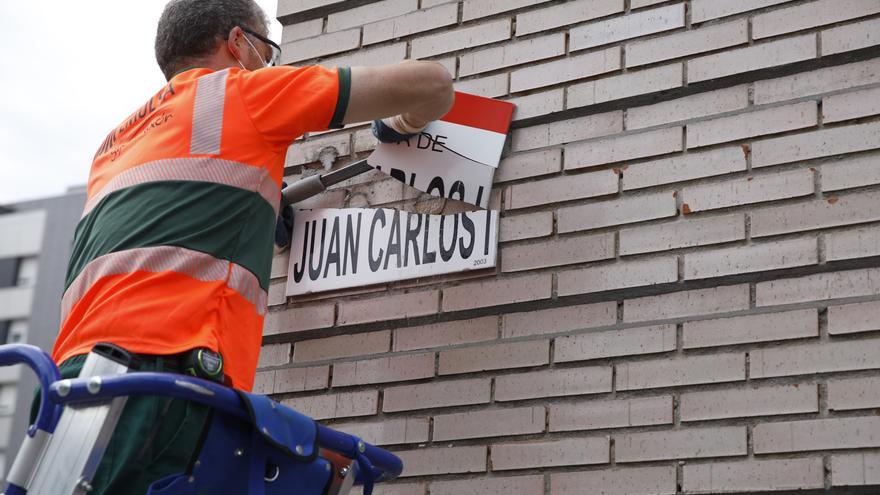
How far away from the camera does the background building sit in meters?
54.8

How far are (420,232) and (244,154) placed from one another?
2.81 ft

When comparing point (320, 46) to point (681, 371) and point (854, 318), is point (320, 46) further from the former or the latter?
point (854, 318)

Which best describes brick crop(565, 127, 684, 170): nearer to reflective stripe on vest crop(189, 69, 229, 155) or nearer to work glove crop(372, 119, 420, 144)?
work glove crop(372, 119, 420, 144)

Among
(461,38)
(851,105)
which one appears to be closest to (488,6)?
(461,38)

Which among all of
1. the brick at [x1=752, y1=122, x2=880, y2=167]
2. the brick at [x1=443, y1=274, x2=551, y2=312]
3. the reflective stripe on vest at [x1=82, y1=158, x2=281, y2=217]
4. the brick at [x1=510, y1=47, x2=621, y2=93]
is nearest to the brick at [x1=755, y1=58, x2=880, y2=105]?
the brick at [x1=752, y1=122, x2=880, y2=167]

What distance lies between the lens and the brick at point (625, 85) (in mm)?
3621

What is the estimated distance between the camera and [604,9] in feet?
12.6

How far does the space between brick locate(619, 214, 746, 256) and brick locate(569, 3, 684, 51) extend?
644 mm

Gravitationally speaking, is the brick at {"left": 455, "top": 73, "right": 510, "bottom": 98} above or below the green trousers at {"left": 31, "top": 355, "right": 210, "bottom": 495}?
above

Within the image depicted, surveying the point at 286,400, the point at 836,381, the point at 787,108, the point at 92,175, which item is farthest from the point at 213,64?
the point at 836,381

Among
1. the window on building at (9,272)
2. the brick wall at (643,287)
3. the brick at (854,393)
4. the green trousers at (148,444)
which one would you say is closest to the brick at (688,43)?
the brick wall at (643,287)

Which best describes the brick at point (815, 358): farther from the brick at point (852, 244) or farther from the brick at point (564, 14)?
the brick at point (564, 14)

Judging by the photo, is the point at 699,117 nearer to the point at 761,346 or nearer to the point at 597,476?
the point at 761,346

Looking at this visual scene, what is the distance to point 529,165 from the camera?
12.5 feet
